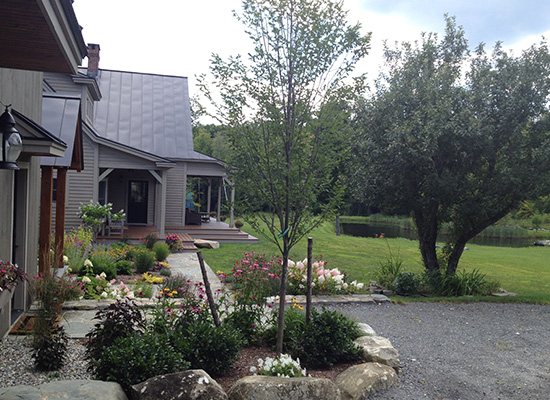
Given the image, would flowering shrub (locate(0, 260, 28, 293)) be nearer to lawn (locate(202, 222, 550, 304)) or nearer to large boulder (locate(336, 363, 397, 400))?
large boulder (locate(336, 363, 397, 400))

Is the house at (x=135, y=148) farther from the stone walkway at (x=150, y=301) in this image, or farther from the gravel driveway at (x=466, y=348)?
the gravel driveway at (x=466, y=348)

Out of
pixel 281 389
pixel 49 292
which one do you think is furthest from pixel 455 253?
pixel 49 292

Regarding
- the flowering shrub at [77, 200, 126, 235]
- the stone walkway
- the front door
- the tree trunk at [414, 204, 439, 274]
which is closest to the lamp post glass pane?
the stone walkway

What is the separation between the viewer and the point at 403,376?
5.29 m

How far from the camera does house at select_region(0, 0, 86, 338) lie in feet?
10.3

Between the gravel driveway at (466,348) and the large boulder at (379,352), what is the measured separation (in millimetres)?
206

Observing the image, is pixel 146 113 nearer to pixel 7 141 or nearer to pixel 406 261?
pixel 406 261

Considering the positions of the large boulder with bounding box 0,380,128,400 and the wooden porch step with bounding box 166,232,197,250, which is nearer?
the large boulder with bounding box 0,380,128,400

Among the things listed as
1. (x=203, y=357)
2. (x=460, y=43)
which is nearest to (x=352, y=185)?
(x=460, y=43)

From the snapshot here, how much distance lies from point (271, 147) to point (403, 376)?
A: 296 centimetres

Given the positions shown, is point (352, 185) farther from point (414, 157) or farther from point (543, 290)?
point (543, 290)

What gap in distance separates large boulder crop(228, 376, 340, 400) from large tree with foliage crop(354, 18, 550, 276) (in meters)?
6.56

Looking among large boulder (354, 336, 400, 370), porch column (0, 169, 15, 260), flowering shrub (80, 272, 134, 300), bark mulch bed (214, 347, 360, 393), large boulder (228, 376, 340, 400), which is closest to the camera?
large boulder (228, 376, 340, 400)

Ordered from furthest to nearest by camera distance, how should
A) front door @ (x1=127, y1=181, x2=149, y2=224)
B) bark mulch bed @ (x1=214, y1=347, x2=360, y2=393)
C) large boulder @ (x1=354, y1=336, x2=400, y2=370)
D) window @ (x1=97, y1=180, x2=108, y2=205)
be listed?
front door @ (x1=127, y1=181, x2=149, y2=224)
window @ (x1=97, y1=180, x2=108, y2=205)
large boulder @ (x1=354, y1=336, x2=400, y2=370)
bark mulch bed @ (x1=214, y1=347, x2=360, y2=393)
